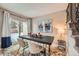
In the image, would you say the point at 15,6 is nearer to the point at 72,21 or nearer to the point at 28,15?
the point at 28,15

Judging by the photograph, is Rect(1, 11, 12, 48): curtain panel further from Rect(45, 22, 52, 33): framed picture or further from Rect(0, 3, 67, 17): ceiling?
Rect(45, 22, 52, 33): framed picture

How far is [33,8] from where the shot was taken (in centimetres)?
228

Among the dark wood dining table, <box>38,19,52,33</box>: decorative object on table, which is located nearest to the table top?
the dark wood dining table

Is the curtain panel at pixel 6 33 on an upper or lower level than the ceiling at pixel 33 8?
lower

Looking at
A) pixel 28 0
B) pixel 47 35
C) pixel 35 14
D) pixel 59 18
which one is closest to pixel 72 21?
pixel 59 18

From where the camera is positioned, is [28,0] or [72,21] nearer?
[72,21]

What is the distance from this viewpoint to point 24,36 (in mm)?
2254

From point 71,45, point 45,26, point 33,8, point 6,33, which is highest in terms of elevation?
point 33,8

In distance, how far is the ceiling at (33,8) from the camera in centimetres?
225

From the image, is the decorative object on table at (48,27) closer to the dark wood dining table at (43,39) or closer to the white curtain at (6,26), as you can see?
the dark wood dining table at (43,39)

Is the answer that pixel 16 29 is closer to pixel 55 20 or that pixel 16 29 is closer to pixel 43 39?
pixel 43 39

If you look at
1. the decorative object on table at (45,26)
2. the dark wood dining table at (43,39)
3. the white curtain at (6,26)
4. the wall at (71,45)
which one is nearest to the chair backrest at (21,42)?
the dark wood dining table at (43,39)

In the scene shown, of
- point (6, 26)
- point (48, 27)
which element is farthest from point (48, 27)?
point (6, 26)

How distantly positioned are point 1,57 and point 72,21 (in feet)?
4.07
